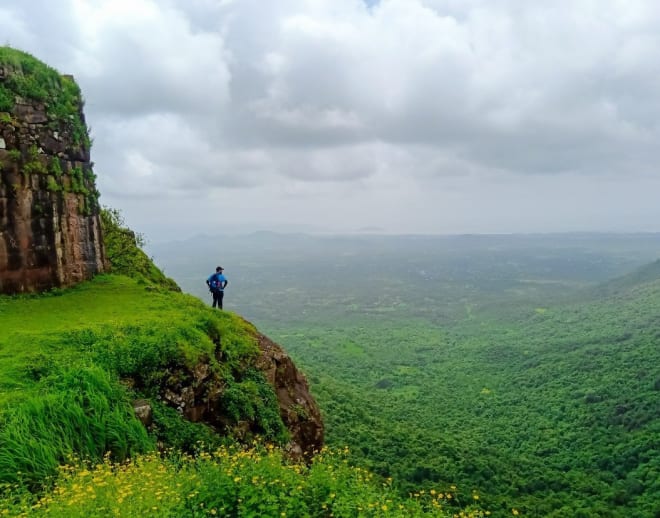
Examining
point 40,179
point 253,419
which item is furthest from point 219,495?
point 40,179

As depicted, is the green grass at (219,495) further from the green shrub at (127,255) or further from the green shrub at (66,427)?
the green shrub at (127,255)

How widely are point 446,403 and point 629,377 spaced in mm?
26729

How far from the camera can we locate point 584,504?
33.1 m

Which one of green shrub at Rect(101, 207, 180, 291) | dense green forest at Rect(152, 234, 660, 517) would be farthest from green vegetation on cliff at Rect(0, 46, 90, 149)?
dense green forest at Rect(152, 234, 660, 517)

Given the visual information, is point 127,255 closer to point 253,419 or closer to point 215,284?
point 215,284

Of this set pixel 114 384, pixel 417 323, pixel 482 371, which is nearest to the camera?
pixel 114 384

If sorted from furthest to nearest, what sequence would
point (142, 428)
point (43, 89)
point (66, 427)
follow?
point (43, 89)
point (142, 428)
point (66, 427)

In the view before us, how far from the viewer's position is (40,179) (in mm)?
13758

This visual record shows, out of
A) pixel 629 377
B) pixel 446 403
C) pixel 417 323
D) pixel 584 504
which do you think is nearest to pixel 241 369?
pixel 584 504

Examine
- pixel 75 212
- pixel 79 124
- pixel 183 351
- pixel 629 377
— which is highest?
pixel 79 124

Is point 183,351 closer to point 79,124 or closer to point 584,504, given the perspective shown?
point 79,124

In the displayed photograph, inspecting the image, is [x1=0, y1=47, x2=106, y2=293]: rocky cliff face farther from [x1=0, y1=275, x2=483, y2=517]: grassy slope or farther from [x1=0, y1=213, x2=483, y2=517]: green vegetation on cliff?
[x1=0, y1=275, x2=483, y2=517]: grassy slope

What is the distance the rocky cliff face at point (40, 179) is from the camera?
1313 centimetres

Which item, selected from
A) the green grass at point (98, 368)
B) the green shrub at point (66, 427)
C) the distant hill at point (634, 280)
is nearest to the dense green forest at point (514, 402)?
the distant hill at point (634, 280)
